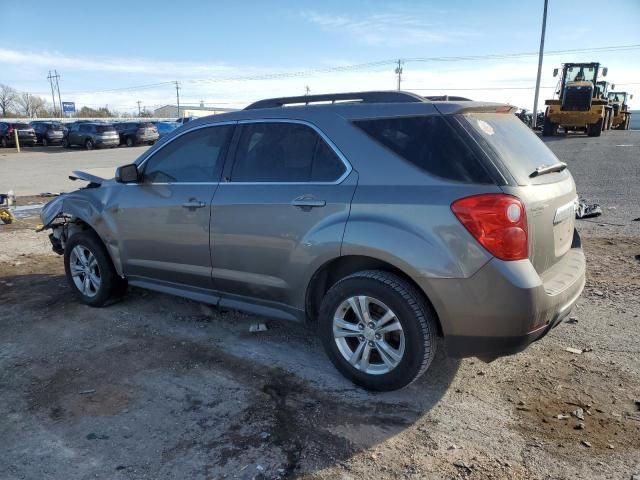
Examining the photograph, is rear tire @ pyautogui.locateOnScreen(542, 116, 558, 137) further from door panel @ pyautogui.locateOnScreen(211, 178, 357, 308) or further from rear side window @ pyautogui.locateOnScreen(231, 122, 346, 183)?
door panel @ pyautogui.locateOnScreen(211, 178, 357, 308)

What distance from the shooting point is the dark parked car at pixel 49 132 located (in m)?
36.5

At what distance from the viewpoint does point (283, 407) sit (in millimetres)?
3166

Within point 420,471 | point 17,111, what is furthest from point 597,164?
point 17,111

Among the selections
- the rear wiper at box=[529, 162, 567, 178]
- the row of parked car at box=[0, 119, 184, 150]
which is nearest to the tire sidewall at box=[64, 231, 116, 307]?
the rear wiper at box=[529, 162, 567, 178]

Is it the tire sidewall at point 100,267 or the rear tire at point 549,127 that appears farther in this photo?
the rear tire at point 549,127

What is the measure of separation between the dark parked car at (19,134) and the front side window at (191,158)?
37.3 metres

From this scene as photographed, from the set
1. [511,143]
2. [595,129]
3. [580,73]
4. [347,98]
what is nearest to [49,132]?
[580,73]

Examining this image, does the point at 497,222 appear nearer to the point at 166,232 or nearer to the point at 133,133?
the point at 166,232

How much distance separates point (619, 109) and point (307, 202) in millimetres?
40457

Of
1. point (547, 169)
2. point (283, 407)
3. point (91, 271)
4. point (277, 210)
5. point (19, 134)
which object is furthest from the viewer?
point (19, 134)

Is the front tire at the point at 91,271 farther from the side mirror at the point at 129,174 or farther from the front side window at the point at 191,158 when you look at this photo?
the front side window at the point at 191,158

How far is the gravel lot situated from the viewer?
2.65 m

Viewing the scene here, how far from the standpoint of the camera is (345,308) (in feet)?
10.9

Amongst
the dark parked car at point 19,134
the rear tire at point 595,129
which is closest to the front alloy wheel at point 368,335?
the rear tire at point 595,129
